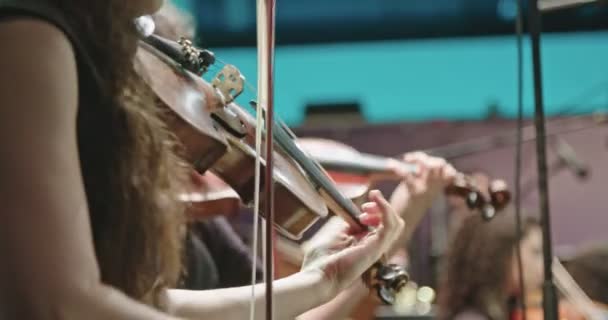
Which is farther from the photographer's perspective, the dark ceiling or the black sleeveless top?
the dark ceiling

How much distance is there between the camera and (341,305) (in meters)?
1.24

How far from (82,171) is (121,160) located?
1.5 inches

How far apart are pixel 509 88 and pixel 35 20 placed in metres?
2.97

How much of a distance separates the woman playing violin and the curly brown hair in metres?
1.42

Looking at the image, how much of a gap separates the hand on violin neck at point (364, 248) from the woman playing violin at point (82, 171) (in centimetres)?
25

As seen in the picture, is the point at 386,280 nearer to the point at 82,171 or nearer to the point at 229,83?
the point at 229,83

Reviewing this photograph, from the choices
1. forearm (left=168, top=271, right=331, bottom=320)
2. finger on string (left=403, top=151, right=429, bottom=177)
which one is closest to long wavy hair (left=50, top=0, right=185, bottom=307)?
forearm (left=168, top=271, right=331, bottom=320)

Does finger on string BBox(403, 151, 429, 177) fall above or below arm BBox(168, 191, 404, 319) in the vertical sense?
below

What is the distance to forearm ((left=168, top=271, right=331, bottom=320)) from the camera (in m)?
1.08

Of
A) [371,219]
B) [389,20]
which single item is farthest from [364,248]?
[389,20]

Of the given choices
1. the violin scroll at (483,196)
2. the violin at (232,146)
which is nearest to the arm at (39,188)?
the violin at (232,146)

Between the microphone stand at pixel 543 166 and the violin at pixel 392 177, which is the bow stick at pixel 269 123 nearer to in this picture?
the microphone stand at pixel 543 166

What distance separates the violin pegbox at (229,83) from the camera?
111 cm

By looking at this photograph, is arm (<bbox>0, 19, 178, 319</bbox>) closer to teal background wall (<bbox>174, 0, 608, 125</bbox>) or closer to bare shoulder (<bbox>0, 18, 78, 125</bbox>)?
bare shoulder (<bbox>0, 18, 78, 125</bbox>)
